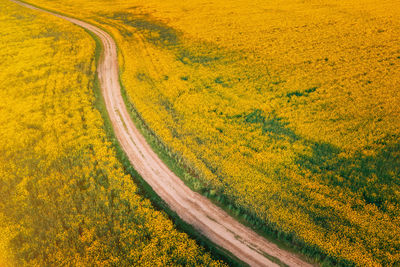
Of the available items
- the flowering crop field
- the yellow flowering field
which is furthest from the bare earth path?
the yellow flowering field

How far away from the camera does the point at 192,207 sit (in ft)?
58.7

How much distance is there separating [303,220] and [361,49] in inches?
1286

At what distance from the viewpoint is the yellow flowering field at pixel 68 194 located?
48.7ft

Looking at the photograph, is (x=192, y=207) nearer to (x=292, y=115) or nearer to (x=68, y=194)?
(x=68, y=194)

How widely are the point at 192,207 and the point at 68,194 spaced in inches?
412

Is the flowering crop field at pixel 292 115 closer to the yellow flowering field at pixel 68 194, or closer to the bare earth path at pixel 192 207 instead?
the bare earth path at pixel 192 207

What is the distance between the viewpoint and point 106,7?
69.1m

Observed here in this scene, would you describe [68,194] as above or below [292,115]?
below

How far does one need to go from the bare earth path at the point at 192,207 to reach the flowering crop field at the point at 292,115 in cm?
108

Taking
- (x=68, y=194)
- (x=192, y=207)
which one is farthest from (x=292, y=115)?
(x=68, y=194)

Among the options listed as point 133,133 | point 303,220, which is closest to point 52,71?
point 133,133

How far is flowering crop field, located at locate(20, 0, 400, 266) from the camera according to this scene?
15711 millimetres

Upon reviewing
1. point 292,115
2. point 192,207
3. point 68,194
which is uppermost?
point 292,115

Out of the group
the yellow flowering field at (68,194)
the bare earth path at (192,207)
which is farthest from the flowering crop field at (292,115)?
the yellow flowering field at (68,194)
